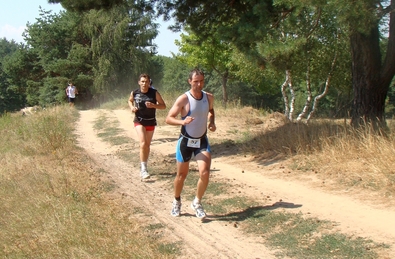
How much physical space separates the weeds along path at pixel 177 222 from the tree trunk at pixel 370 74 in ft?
15.2

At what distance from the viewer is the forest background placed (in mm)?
8969

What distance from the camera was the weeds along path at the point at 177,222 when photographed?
15.6 ft

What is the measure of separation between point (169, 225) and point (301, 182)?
8.80 ft

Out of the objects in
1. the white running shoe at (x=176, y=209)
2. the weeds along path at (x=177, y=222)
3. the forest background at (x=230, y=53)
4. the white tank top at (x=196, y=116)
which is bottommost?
the weeds along path at (x=177, y=222)

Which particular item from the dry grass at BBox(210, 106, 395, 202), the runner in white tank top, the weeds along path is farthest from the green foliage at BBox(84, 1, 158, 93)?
the runner in white tank top

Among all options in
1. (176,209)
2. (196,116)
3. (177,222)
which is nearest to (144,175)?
(176,209)

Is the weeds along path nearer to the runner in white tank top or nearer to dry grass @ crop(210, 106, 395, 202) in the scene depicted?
the runner in white tank top

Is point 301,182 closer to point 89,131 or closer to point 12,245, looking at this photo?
point 12,245

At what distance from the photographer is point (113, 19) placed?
3809cm

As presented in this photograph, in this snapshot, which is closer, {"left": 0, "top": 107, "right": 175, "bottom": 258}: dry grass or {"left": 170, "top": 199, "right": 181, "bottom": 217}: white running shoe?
{"left": 0, "top": 107, "right": 175, "bottom": 258}: dry grass

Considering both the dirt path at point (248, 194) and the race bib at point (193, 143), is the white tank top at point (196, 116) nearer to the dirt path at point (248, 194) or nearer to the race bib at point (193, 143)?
the race bib at point (193, 143)

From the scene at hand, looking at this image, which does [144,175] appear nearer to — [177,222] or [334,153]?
[177,222]

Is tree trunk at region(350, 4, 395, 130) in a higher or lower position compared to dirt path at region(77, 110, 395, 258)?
higher

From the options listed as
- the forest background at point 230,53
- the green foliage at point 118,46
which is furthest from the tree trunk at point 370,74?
Result: the green foliage at point 118,46
